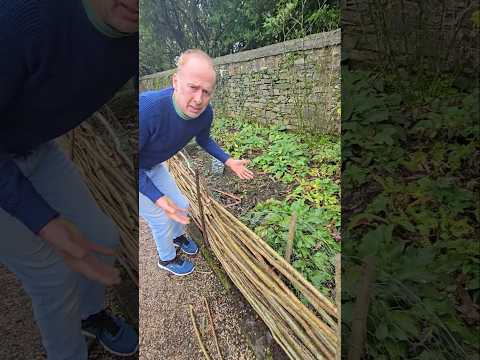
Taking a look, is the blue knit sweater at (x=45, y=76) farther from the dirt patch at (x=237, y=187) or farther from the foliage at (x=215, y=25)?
the dirt patch at (x=237, y=187)

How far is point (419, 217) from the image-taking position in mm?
1320

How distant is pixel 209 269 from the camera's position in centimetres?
109

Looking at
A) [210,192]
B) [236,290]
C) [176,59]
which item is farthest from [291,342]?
[176,59]

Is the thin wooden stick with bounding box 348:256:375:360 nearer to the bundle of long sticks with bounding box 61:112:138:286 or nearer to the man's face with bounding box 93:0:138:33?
the bundle of long sticks with bounding box 61:112:138:286

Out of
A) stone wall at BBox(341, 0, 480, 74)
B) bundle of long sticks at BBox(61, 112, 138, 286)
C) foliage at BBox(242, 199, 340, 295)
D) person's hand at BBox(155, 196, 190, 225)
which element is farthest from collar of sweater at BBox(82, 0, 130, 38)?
stone wall at BBox(341, 0, 480, 74)

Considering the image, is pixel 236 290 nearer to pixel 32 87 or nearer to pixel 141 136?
pixel 141 136

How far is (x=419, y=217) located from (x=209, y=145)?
79 centimetres

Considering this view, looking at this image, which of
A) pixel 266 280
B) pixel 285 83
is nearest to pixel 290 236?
pixel 266 280

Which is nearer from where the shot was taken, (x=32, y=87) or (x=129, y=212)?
(x=32, y=87)

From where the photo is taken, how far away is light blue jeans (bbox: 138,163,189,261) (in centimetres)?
101

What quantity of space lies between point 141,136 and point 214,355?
24.4 inches

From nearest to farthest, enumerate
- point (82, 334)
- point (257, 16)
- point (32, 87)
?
point (32, 87)
point (257, 16)
point (82, 334)

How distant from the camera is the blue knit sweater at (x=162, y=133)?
3.15 feet

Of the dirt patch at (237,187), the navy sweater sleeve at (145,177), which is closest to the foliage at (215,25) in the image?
the navy sweater sleeve at (145,177)
